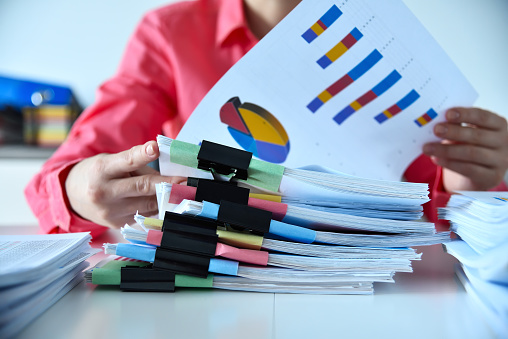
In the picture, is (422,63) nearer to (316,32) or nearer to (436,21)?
(316,32)

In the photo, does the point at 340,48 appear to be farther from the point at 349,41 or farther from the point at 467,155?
the point at 467,155

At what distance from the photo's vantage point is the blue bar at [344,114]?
2.23ft

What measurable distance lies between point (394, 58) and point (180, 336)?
0.50 metres

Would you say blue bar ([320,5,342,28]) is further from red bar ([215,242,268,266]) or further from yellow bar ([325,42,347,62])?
red bar ([215,242,268,266])

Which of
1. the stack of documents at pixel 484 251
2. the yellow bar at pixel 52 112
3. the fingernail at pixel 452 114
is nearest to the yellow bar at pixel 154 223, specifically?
the stack of documents at pixel 484 251

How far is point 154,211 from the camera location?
65cm

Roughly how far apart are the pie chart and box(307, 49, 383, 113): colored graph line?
0.07m

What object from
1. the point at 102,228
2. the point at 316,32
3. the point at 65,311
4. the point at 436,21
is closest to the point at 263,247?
the point at 65,311

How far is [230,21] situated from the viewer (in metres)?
1.12

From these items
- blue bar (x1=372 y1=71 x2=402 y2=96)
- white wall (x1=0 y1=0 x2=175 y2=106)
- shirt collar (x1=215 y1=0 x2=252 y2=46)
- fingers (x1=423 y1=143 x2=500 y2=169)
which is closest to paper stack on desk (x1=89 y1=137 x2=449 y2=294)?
blue bar (x1=372 y1=71 x2=402 y2=96)

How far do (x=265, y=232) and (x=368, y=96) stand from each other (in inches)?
13.4

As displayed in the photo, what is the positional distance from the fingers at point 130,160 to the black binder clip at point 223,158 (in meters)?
0.07

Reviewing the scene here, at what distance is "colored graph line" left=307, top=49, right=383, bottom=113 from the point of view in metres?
0.64

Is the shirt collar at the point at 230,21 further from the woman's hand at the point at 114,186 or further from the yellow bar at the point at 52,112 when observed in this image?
the yellow bar at the point at 52,112
